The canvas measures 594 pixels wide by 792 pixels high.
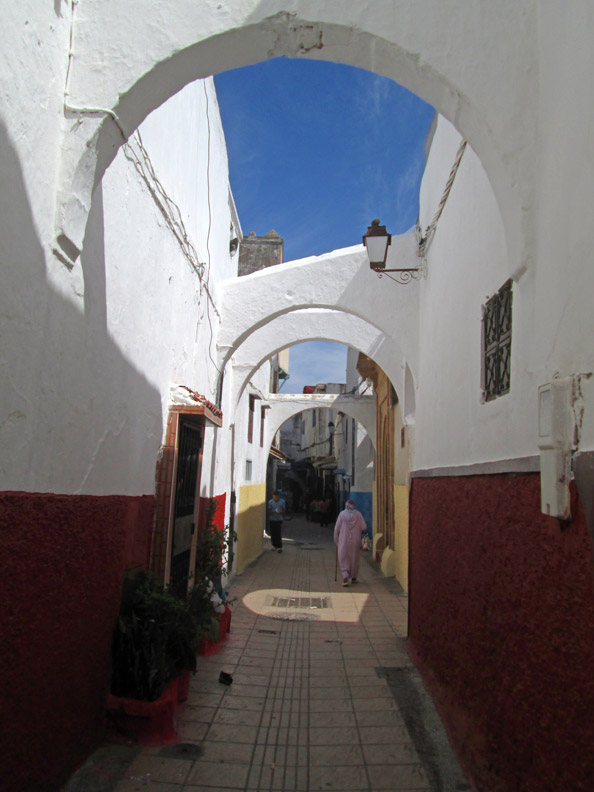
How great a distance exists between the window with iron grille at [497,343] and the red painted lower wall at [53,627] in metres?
2.29

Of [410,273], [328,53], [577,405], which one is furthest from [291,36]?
[410,273]

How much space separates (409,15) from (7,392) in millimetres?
2688

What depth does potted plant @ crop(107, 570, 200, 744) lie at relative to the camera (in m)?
3.47

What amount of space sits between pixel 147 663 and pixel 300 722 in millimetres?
1245

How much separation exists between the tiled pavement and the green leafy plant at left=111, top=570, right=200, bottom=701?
341 millimetres

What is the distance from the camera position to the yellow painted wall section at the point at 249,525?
10.8m

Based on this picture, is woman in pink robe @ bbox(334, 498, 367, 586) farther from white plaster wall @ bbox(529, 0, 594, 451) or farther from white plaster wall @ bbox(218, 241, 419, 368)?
white plaster wall @ bbox(529, 0, 594, 451)

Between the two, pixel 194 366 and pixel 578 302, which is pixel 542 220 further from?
pixel 194 366

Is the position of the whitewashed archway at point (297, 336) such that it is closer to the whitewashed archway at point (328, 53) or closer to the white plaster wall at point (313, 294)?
the white plaster wall at point (313, 294)

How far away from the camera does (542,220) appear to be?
263 centimetres

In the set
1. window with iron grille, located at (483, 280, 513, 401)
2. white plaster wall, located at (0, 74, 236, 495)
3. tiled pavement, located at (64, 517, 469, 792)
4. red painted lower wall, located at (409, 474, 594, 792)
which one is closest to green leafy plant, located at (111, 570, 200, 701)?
tiled pavement, located at (64, 517, 469, 792)

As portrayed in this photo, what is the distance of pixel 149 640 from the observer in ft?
11.9

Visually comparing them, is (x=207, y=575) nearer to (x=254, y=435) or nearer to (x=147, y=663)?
(x=147, y=663)

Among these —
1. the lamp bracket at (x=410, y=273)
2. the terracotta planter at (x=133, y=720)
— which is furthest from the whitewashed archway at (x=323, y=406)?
the terracotta planter at (x=133, y=720)
